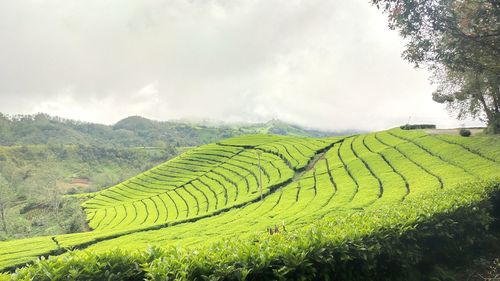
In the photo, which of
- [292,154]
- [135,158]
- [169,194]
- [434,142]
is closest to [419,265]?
[434,142]

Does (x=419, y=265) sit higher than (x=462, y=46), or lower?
lower

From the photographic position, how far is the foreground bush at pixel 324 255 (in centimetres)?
638

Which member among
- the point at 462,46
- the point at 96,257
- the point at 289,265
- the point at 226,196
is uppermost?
the point at 462,46

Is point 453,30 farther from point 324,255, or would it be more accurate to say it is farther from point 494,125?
point 494,125

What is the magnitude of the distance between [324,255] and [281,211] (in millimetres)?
26523

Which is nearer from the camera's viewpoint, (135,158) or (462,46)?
(462,46)

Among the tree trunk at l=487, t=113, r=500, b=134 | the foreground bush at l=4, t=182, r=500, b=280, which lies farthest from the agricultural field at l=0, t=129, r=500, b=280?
the tree trunk at l=487, t=113, r=500, b=134

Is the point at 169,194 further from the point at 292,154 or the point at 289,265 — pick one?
the point at 289,265

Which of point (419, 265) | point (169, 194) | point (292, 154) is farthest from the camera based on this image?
point (169, 194)

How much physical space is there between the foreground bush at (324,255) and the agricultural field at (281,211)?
0.10ft

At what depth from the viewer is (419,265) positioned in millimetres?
10383

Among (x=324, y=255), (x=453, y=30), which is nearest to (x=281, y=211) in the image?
(x=453, y=30)

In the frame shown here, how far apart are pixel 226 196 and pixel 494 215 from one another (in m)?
42.7

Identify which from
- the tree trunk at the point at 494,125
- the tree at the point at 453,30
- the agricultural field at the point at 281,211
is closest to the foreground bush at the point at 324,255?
the agricultural field at the point at 281,211
